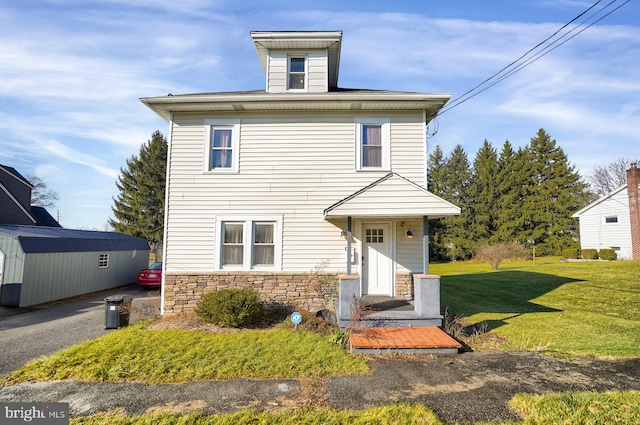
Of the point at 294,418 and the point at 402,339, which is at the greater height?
the point at 402,339

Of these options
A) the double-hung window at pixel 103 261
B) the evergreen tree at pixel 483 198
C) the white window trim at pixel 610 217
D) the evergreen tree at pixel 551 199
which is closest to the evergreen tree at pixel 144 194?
the double-hung window at pixel 103 261

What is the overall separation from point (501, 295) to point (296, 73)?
12.4 m

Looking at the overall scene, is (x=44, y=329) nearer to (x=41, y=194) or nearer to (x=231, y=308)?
(x=231, y=308)

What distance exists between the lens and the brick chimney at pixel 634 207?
21078 millimetres

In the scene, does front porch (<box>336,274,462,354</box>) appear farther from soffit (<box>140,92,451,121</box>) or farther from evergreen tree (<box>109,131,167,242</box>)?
evergreen tree (<box>109,131,167,242</box>)

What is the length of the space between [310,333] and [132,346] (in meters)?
3.91

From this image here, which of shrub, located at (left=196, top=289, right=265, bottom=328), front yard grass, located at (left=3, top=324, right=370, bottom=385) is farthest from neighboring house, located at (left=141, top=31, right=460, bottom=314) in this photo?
front yard grass, located at (left=3, top=324, right=370, bottom=385)

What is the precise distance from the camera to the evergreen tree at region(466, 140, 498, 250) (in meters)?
36.6

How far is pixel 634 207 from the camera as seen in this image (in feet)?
70.1

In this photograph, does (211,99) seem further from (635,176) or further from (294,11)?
(635,176)

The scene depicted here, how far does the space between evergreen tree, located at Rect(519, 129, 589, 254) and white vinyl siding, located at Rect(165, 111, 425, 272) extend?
3441cm

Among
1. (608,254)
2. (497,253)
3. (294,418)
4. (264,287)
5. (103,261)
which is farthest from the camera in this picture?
(497,253)

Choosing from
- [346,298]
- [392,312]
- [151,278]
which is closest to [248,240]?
[346,298]

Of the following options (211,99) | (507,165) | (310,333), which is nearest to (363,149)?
(211,99)
